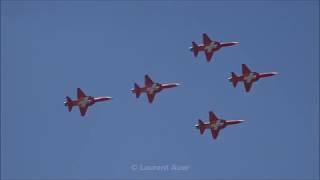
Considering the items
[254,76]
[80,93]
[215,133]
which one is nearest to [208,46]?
[254,76]

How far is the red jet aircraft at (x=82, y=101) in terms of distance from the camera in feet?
414

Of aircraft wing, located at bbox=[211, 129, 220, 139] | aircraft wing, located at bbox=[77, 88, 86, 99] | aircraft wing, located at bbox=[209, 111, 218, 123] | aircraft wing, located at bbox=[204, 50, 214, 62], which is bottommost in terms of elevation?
aircraft wing, located at bbox=[211, 129, 220, 139]

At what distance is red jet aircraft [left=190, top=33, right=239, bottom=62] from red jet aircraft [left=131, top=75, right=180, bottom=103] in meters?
7.84

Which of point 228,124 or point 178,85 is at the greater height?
point 178,85

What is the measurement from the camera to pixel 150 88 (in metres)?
128

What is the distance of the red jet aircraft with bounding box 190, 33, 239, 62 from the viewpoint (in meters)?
130

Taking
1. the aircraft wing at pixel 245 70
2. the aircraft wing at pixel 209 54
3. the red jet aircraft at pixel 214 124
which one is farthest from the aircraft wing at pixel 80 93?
the aircraft wing at pixel 245 70

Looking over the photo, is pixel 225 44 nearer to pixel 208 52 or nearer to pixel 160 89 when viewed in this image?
pixel 208 52

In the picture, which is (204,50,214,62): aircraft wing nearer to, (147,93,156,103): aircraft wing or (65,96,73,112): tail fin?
(147,93,156,103): aircraft wing

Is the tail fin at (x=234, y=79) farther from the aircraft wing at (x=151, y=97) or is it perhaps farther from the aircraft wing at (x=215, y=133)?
the aircraft wing at (x=151, y=97)

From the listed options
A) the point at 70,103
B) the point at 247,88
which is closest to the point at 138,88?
the point at 70,103

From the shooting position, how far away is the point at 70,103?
126m

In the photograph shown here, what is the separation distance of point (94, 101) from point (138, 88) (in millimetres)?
9324

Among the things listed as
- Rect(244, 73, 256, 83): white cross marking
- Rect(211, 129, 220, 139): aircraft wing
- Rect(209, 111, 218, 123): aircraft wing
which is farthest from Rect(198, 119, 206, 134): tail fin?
Rect(244, 73, 256, 83): white cross marking
